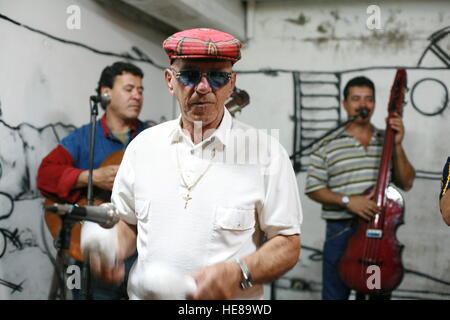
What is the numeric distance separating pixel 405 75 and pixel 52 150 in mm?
2668

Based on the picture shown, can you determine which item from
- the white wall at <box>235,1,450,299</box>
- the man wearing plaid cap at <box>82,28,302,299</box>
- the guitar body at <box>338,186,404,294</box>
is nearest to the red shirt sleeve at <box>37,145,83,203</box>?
the man wearing plaid cap at <box>82,28,302,299</box>

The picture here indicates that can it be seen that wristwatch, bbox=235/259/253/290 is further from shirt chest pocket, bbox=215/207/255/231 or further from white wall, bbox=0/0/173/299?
white wall, bbox=0/0/173/299

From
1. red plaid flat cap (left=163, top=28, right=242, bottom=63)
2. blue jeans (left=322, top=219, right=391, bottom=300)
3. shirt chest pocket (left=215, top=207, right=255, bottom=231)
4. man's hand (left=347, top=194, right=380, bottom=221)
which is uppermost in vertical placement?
red plaid flat cap (left=163, top=28, right=242, bottom=63)

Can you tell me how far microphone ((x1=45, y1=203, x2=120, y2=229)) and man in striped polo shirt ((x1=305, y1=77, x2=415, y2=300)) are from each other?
Result: 2.61 meters

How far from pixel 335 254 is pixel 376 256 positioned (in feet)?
1.78

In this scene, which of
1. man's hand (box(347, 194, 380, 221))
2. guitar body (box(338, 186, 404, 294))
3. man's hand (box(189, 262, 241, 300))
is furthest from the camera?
man's hand (box(347, 194, 380, 221))

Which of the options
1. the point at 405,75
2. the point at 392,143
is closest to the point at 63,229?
the point at 392,143

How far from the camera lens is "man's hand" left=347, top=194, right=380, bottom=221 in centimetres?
350

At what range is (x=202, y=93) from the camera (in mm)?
1555

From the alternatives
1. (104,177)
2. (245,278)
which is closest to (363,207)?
(104,177)

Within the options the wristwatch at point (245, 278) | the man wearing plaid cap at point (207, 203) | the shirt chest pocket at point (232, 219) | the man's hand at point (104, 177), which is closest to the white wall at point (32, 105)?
the man's hand at point (104, 177)

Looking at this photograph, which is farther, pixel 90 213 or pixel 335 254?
pixel 335 254

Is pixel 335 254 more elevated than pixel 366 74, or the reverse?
pixel 366 74

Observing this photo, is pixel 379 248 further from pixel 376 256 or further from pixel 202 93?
A: pixel 202 93
